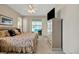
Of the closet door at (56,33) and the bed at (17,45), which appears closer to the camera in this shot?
the bed at (17,45)

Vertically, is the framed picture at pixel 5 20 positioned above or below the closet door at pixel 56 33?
above

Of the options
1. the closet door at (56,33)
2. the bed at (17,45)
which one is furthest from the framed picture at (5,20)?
the closet door at (56,33)

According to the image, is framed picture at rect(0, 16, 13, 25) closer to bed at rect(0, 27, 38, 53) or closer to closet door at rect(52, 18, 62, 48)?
bed at rect(0, 27, 38, 53)

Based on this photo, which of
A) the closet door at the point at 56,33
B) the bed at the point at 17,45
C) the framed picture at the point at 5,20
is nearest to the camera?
the bed at the point at 17,45

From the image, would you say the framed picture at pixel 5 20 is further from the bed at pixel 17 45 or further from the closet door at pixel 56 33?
Answer: the closet door at pixel 56 33

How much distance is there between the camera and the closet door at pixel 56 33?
558 cm

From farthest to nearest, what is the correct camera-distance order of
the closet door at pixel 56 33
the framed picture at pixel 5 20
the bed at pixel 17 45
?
the framed picture at pixel 5 20
the closet door at pixel 56 33
the bed at pixel 17 45

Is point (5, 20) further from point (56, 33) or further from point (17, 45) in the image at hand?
point (56, 33)

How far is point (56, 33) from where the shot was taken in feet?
18.6
